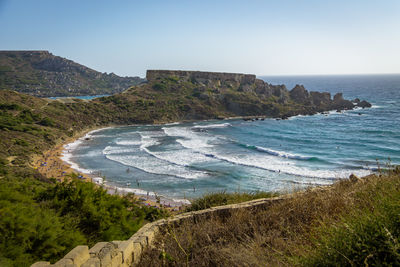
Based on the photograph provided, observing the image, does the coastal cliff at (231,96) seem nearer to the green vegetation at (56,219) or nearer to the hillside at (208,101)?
the hillside at (208,101)

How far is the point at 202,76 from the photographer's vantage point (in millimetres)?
100375

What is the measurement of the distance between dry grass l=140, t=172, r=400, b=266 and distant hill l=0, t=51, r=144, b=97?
397 ft

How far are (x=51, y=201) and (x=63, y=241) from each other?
3.34m

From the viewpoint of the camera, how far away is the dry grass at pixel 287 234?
3396 millimetres

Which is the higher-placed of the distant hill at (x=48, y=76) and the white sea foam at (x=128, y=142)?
the distant hill at (x=48, y=76)

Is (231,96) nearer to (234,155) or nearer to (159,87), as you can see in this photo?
(159,87)

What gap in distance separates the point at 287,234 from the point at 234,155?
2967 centimetres

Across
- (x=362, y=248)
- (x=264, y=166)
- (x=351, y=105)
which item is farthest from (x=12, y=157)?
(x=351, y=105)

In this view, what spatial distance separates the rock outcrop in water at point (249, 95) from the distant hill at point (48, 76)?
51.8m

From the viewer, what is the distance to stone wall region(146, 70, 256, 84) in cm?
9981

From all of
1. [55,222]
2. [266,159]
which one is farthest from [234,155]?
[55,222]

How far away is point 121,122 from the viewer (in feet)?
206

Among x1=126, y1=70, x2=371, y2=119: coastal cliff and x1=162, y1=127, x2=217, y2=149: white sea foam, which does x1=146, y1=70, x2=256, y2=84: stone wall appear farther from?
x1=162, y1=127, x2=217, y2=149: white sea foam

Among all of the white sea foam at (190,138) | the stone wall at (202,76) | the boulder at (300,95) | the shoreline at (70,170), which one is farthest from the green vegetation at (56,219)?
the stone wall at (202,76)
